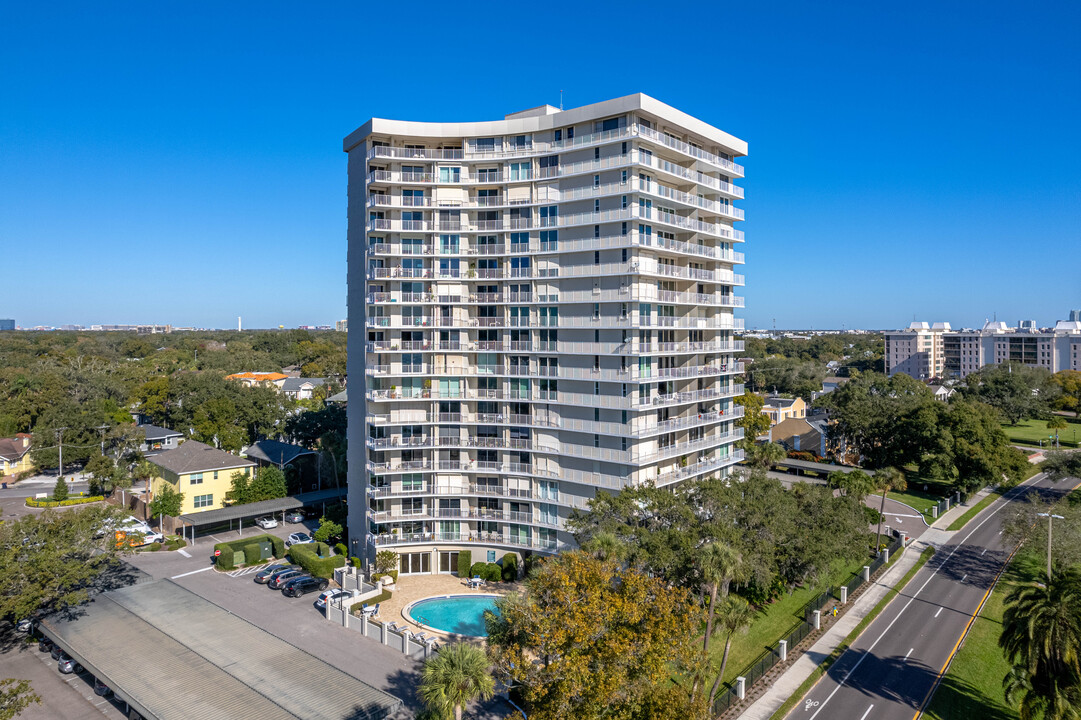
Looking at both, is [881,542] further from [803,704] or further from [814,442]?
[814,442]

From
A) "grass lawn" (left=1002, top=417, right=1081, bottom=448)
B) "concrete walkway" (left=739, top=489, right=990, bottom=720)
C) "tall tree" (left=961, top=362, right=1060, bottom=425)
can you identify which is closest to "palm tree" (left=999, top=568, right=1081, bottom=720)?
"concrete walkway" (left=739, top=489, right=990, bottom=720)

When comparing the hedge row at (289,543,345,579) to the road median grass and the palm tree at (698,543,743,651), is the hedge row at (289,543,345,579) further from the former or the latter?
the road median grass

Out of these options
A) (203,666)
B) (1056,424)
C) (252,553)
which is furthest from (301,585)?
(1056,424)

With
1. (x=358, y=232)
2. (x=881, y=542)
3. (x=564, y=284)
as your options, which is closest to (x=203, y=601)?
(x=358, y=232)

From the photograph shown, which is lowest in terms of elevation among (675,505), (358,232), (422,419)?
(675,505)

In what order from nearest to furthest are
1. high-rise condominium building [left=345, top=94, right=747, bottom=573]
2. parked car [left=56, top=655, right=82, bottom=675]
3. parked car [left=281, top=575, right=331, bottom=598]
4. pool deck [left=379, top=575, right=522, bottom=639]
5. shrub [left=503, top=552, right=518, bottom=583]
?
parked car [left=56, top=655, right=82, bottom=675]
pool deck [left=379, top=575, right=522, bottom=639]
parked car [left=281, top=575, right=331, bottom=598]
high-rise condominium building [left=345, top=94, right=747, bottom=573]
shrub [left=503, top=552, right=518, bottom=583]
